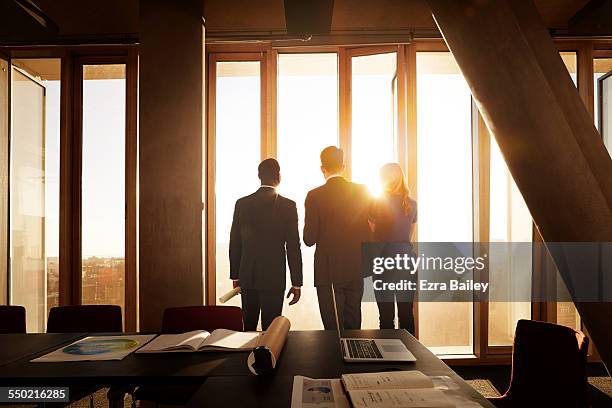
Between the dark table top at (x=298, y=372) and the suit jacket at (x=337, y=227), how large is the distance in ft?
5.01

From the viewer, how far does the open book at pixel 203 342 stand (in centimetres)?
198

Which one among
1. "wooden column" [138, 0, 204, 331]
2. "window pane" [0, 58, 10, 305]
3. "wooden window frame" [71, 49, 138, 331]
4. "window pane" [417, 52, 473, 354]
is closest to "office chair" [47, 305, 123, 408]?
"wooden column" [138, 0, 204, 331]

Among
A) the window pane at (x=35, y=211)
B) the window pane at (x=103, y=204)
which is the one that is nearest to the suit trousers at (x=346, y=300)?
the window pane at (x=103, y=204)

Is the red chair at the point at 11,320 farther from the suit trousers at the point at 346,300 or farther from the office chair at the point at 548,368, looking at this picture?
the office chair at the point at 548,368

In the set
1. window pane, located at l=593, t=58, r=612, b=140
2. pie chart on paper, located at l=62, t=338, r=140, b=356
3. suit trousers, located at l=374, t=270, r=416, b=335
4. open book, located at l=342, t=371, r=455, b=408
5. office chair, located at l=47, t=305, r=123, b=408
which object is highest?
window pane, located at l=593, t=58, r=612, b=140

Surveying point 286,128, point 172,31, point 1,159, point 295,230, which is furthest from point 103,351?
point 1,159

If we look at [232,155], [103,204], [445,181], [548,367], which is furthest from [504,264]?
[103,204]

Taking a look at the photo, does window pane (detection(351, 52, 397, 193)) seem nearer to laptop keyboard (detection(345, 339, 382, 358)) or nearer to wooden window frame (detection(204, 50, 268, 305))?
wooden window frame (detection(204, 50, 268, 305))

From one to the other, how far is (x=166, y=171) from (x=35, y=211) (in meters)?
1.86

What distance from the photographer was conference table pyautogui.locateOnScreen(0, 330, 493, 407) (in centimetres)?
149

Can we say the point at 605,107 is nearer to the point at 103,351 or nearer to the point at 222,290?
the point at 222,290

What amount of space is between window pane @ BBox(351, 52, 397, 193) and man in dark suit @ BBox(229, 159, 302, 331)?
1.63 meters

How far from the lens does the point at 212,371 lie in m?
1.71

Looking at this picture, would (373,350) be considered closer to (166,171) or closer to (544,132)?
(544,132)
